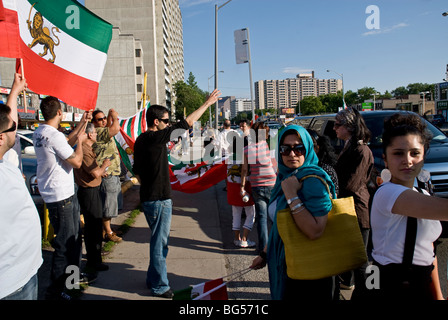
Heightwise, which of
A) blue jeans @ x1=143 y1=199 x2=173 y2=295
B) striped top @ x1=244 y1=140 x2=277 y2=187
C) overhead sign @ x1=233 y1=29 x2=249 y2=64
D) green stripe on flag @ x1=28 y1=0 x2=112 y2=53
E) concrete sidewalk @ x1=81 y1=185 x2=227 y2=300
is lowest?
concrete sidewalk @ x1=81 y1=185 x2=227 y2=300

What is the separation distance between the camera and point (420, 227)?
6.20 feet

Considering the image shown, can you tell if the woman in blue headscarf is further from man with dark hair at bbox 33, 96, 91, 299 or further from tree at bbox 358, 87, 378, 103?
tree at bbox 358, 87, 378, 103

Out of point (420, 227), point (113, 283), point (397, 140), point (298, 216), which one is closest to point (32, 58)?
point (113, 283)

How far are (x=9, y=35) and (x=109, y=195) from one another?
111 inches

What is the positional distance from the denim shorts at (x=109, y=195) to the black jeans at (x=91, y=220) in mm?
1059

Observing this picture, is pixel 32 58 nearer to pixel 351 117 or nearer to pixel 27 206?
pixel 27 206

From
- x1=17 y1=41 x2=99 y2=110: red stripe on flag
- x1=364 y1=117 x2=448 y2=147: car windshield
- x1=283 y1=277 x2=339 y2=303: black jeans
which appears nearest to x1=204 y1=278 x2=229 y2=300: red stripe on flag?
x1=283 y1=277 x2=339 y2=303: black jeans

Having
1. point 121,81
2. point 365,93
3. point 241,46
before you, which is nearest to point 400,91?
point 365,93

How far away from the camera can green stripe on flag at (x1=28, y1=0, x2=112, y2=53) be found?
3.95 meters

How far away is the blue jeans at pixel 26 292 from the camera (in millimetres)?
2012

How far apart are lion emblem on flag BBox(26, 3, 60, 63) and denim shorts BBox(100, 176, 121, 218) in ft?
7.27

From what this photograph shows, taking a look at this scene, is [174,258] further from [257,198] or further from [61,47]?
[61,47]

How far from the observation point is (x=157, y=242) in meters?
3.91
